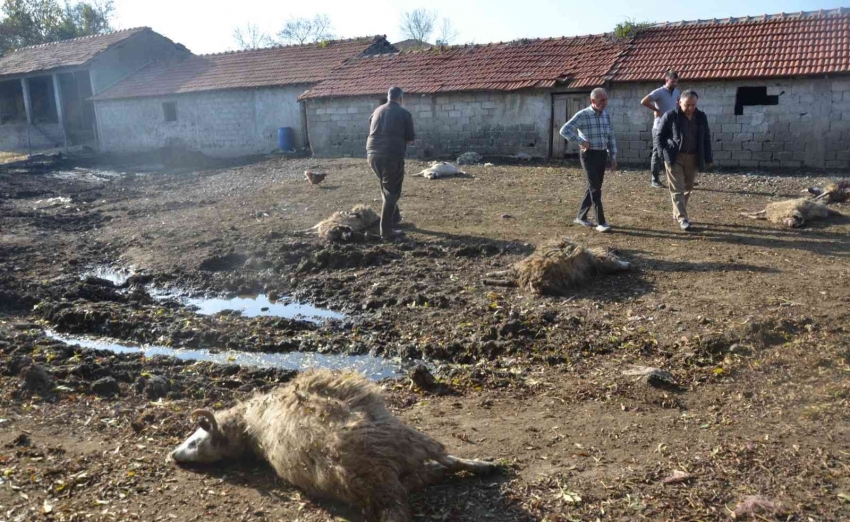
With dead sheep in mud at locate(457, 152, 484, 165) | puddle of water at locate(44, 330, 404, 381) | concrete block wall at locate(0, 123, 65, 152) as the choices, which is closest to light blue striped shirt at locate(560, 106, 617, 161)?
puddle of water at locate(44, 330, 404, 381)

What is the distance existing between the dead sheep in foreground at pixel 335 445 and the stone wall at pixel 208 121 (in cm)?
2227

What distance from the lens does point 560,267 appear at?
6.89 m

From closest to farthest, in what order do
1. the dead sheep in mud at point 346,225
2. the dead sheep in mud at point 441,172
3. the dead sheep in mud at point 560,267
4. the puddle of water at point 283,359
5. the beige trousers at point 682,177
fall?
the puddle of water at point 283,359
the dead sheep in mud at point 560,267
the beige trousers at point 682,177
the dead sheep in mud at point 346,225
the dead sheep in mud at point 441,172

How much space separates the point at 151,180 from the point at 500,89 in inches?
410

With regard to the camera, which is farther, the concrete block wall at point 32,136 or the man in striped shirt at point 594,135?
the concrete block wall at point 32,136

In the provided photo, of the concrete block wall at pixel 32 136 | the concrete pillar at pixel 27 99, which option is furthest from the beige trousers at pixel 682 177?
the concrete pillar at pixel 27 99

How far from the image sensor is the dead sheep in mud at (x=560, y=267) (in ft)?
22.5

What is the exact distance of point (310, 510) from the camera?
3.42 metres

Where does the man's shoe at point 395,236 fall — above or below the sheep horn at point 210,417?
above

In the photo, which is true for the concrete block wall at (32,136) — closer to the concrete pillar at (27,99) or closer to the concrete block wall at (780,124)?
the concrete pillar at (27,99)

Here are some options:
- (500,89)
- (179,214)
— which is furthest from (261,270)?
(500,89)

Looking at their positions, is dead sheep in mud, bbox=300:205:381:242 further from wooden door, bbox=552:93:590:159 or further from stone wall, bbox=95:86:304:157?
stone wall, bbox=95:86:304:157

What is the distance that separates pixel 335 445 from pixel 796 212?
822 centimetres

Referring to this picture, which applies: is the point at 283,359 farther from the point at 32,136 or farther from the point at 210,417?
the point at 32,136
